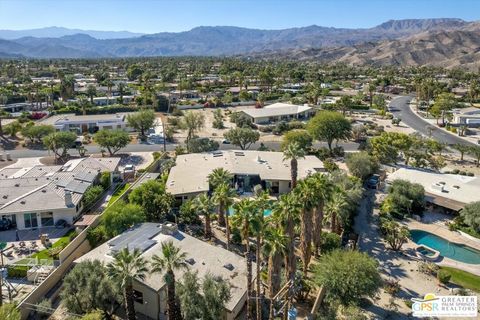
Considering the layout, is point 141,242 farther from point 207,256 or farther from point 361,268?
point 361,268

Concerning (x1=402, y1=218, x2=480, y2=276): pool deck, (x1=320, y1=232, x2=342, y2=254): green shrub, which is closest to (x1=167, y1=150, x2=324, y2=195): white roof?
(x1=320, y1=232, x2=342, y2=254): green shrub

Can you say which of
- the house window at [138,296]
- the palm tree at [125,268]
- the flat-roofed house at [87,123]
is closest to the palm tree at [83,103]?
the flat-roofed house at [87,123]

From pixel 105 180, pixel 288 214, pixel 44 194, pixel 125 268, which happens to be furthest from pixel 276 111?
pixel 125 268

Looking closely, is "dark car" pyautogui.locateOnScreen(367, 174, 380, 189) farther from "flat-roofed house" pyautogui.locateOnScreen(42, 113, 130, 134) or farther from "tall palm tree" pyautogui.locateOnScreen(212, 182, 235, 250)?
"flat-roofed house" pyautogui.locateOnScreen(42, 113, 130, 134)

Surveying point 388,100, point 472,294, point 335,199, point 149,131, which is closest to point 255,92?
point 388,100

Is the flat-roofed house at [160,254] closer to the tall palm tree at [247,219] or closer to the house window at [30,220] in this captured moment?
the tall palm tree at [247,219]

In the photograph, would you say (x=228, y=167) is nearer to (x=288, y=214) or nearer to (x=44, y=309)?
(x=288, y=214)

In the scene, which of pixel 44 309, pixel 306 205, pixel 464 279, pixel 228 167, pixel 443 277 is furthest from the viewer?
pixel 228 167
